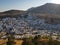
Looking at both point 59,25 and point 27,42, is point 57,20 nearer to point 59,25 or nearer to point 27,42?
point 59,25

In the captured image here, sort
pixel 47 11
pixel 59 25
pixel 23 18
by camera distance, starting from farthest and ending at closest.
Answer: pixel 47 11, pixel 23 18, pixel 59 25

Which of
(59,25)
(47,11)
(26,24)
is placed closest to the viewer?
(59,25)

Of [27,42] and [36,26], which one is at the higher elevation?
[27,42]

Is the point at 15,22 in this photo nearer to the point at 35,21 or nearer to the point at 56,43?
the point at 35,21

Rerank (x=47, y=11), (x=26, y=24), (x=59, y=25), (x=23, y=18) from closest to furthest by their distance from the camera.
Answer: (x=59, y=25)
(x=26, y=24)
(x=23, y=18)
(x=47, y=11)

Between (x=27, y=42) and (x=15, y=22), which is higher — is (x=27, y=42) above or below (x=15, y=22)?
above

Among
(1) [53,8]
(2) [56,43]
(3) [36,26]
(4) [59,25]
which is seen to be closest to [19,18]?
(3) [36,26]

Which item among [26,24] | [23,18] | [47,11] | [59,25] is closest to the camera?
[59,25]

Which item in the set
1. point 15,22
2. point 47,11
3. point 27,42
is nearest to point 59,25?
point 15,22

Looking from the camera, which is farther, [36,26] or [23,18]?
[23,18]
